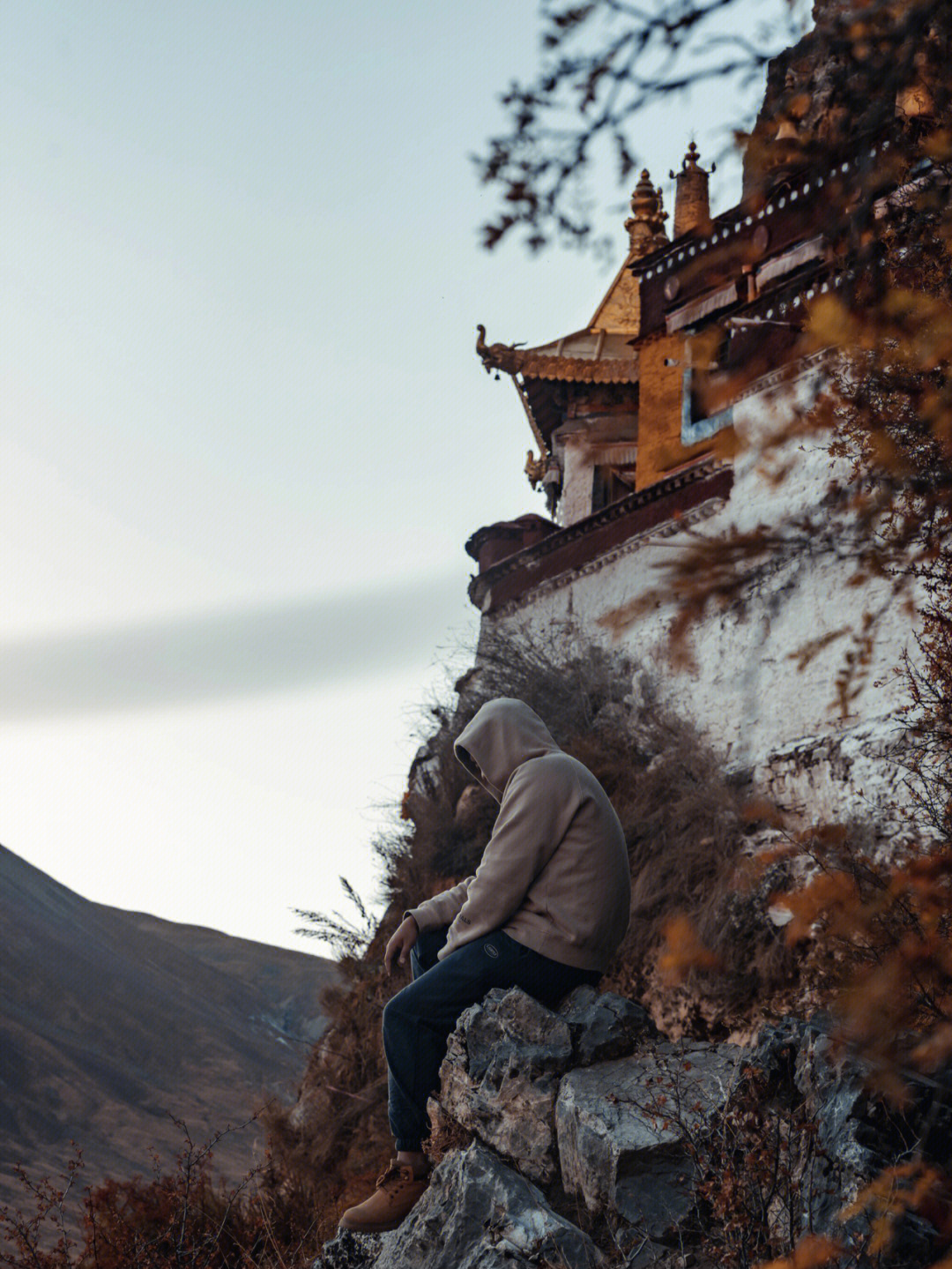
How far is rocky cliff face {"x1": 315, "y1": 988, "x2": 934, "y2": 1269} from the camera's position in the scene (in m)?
3.32

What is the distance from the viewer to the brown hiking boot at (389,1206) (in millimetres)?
4305

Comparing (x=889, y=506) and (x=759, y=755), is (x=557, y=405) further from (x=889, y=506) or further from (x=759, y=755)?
(x=889, y=506)

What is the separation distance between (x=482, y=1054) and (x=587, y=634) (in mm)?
8829

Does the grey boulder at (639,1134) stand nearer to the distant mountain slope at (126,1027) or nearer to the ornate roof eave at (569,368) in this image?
the ornate roof eave at (569,368)

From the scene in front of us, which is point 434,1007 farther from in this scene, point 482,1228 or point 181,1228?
point 181,1228

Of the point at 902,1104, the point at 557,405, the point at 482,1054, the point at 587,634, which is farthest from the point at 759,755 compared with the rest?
the point at 557,405

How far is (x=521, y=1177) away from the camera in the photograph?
13.0ft

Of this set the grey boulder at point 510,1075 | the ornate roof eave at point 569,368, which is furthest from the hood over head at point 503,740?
the ornate roof eave at point 569,368

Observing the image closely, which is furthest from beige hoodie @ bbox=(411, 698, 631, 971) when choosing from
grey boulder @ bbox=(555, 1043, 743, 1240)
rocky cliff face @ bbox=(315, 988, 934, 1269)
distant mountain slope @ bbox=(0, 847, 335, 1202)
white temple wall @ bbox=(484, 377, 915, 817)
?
distant mountain slope @ bbox=(0, 847, 335, 1202)

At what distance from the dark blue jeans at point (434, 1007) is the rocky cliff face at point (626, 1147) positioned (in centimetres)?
8

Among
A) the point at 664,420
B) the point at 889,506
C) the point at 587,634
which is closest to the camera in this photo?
the point at 889,506

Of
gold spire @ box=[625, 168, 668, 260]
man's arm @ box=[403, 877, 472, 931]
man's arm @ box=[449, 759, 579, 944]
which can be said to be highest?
gold spire @ box=[625, 168, 668, 260]

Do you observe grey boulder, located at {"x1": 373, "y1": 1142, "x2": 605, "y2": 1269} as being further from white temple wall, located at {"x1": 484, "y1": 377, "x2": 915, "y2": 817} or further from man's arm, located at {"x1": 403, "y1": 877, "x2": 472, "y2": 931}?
white temple wall, located at {"x1": 484, "y1": 377, "x2": 915, "y2": 817}

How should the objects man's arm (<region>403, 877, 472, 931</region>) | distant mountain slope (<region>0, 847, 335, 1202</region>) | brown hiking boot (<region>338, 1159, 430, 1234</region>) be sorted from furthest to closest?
distant mountain slope (<region>0, 847, 335, 1202</region>)
man's arm (<region>403, 877, 472, 931</region>)
brown hiking boot (<region>338, 1159, 430, 1234</region>)
